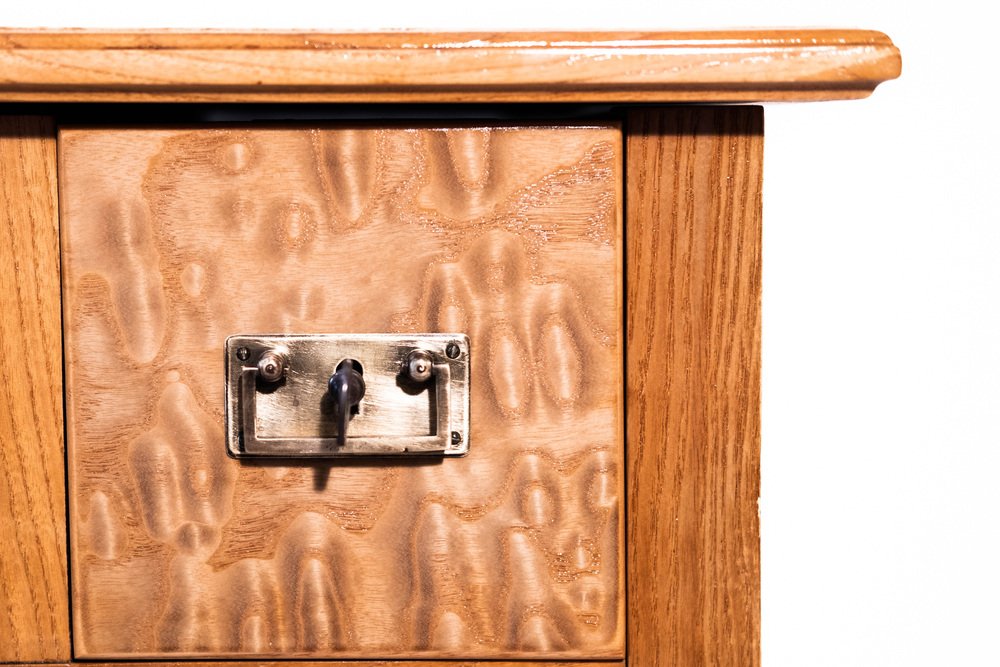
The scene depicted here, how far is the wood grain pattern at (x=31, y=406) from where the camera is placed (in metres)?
0.52

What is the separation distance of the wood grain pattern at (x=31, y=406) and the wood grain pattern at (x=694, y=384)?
313 mm

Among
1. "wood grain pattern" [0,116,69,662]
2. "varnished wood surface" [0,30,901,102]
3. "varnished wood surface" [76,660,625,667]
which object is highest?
"varnished wood surface" [0,30,901,102]

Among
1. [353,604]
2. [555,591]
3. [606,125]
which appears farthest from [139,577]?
[606,125]

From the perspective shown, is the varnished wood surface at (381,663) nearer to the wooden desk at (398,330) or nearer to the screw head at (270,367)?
the wooden desk at (398,330)

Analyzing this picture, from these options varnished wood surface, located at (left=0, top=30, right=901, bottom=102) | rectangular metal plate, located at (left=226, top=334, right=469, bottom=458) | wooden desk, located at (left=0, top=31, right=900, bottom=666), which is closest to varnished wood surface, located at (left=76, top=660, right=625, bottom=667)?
wooden desk, located at (left=0, top=31, right=900, bottom=666)

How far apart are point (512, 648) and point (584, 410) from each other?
14 cm

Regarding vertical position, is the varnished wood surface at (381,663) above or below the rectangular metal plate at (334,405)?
below

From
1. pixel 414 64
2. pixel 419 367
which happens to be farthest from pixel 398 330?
pixel 414 64

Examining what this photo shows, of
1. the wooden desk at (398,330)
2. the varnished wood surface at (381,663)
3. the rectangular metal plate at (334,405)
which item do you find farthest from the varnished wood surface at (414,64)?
the varnished wood surface at (381,663)

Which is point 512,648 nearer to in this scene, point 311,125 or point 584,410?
point 584,410

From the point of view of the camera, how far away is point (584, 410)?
21.0 inches

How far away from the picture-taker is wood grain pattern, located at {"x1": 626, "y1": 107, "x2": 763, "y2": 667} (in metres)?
0.53

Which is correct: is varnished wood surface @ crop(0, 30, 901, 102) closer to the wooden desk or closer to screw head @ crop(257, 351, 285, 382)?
the wooden desk

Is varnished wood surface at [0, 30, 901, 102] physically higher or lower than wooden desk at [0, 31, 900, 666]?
higher
